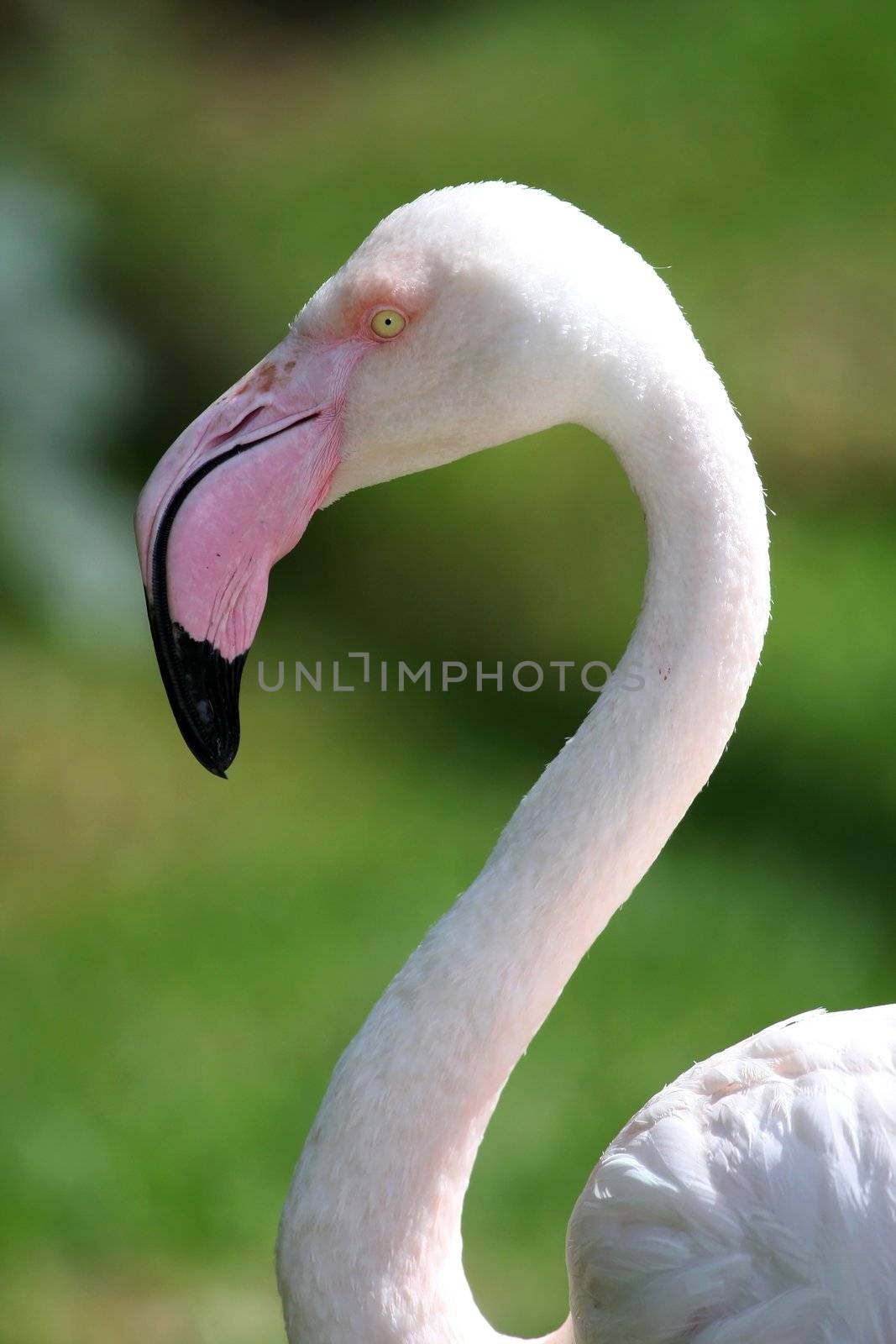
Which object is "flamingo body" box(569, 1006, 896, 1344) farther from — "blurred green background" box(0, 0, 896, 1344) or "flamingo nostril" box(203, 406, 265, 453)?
"blurred green background" box(0, 0, 896, 1344)

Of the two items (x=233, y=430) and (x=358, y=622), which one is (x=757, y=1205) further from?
(x=358, y=622)

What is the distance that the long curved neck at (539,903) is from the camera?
1.62m

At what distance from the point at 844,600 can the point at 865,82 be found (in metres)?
3.35

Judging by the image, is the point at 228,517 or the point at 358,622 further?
the point at 358,622

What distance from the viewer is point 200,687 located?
1.67 metres

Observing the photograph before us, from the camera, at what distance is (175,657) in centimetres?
166

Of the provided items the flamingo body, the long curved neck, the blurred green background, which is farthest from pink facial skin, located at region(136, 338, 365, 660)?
the blurred green background

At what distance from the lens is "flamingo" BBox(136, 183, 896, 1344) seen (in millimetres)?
1594

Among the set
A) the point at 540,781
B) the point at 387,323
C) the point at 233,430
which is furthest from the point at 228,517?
the point at 540,781

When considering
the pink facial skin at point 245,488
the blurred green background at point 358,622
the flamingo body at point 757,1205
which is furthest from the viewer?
the blurred green background at point 358,622

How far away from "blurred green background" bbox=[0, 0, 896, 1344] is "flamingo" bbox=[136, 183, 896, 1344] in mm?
1425

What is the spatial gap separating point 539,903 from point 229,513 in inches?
21.6

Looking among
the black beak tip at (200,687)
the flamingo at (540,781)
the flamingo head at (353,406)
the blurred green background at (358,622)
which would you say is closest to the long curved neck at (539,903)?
the flamingo at (540,781)

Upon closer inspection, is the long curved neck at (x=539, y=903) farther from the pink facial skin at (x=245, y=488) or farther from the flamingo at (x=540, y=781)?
the pink facial skin at (x=245, y=488)
